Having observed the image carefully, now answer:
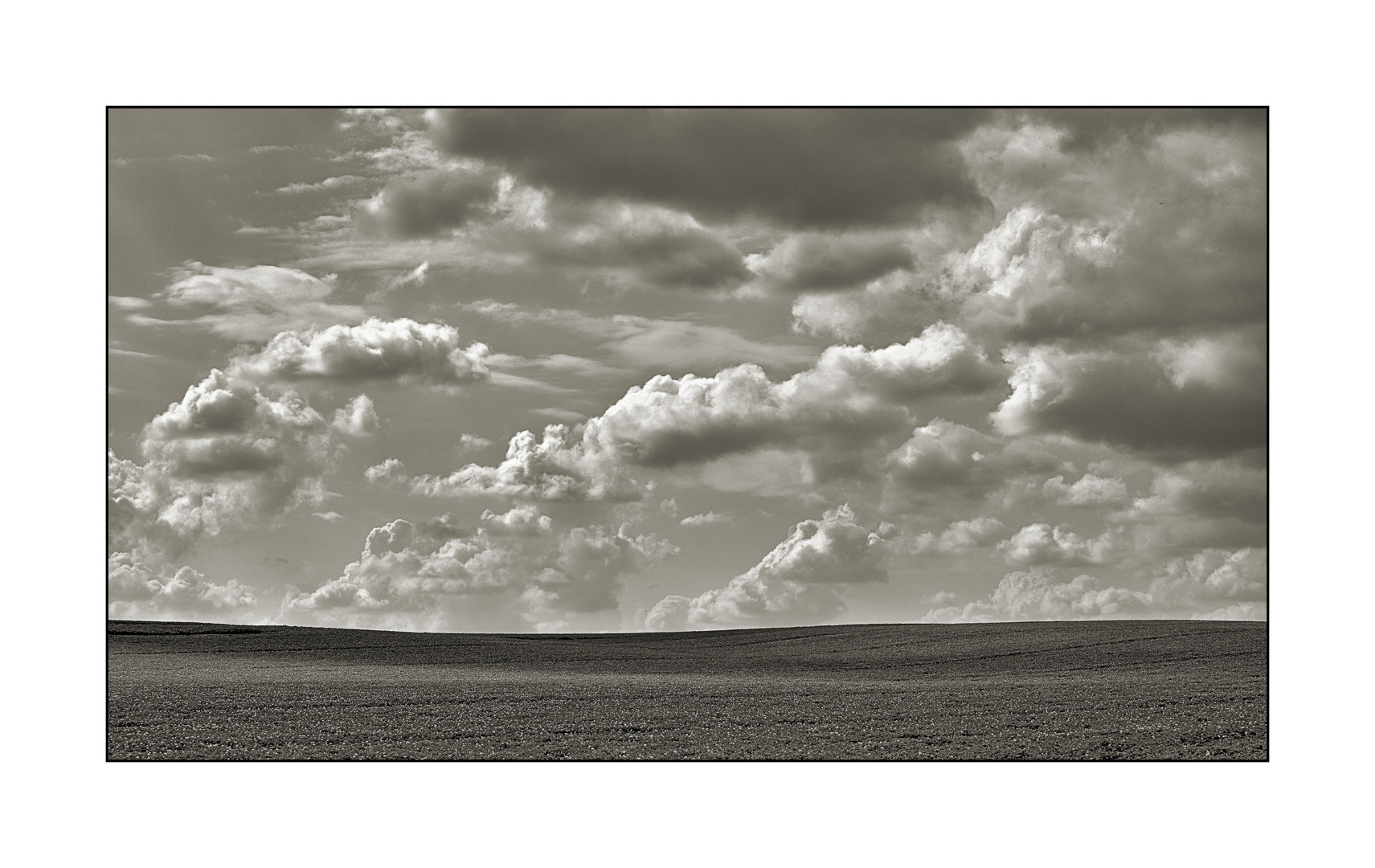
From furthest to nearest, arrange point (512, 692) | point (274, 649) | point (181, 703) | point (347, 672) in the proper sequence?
point (274, 649) < point (347, 672) < point (512, 692) < point (181, 703)

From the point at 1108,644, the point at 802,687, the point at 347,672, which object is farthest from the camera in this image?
the point at 1108,644

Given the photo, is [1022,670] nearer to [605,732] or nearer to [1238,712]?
[1238,712]

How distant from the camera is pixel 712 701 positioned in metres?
37.8

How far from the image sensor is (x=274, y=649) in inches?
2963

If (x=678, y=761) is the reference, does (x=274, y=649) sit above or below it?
below

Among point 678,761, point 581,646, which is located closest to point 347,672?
point 581,646

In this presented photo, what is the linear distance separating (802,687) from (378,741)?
66.0 ft

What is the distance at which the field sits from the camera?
89.4 feet

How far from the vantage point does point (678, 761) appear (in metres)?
25.5

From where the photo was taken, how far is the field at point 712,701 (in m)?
27.2

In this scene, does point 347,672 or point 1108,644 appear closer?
point 347,672
